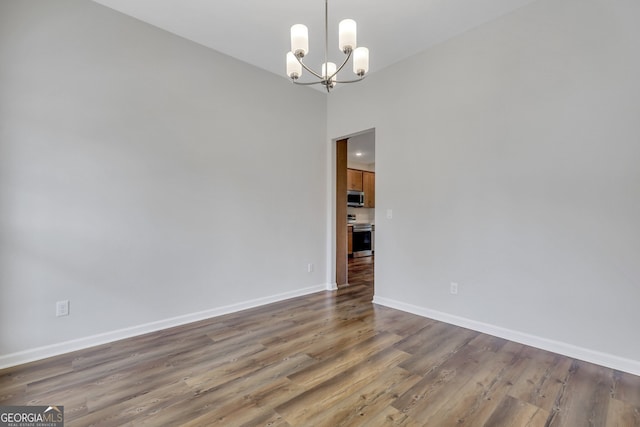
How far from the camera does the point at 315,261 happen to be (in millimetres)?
4270

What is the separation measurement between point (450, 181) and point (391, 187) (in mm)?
731

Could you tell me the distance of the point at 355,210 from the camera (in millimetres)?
8102

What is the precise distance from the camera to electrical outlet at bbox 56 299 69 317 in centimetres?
235

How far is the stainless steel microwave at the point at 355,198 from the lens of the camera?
7.18 metres

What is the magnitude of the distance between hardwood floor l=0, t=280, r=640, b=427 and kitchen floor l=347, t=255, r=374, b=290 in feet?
6.47

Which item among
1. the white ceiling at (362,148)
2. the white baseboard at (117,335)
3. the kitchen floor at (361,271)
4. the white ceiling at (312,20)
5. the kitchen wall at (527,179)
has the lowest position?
the kitchen floor at (361,271)

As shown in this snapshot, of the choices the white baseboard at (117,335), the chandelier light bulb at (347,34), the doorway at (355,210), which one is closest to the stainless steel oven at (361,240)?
the doorway at (355,210)

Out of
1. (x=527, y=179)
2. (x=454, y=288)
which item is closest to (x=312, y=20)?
(x=527, y=179)

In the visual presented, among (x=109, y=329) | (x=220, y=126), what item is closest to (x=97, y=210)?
(x=109, y=329)

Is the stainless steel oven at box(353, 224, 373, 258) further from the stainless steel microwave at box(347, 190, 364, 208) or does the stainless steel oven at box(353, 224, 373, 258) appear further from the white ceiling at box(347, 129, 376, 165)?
the white ceiling at box(347, 129, 376, 165)

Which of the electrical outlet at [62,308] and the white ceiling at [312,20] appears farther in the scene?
the white ceiling at [312,20]

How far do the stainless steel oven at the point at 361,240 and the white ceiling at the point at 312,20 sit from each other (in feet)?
14.7

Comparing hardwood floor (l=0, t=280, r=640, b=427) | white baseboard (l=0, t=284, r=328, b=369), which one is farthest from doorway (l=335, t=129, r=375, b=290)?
Answer: hardwood floor (l=0, t=280, r=640, b=427)

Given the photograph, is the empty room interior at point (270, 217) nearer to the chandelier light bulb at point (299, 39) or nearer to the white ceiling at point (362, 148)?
the chandelier light bulb at point (299, 39)
